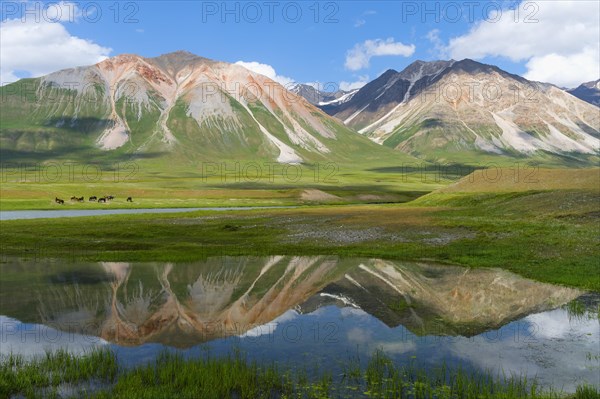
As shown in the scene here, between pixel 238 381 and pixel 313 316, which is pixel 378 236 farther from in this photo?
pixel 238 381

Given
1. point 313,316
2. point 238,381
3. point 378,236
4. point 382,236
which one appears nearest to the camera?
point 238,381

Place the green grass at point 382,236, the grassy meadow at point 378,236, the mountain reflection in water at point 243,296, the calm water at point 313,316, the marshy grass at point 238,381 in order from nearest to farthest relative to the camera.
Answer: the marshy grass at point 238,381
the calm water at point 313,316
the mountain reflection in water at point 243,296
the green grass at point 382,236
the grassy meadow at point 378,236

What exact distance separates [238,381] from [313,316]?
11.6 meters

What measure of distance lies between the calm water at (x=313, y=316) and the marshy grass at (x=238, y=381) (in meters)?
1.32

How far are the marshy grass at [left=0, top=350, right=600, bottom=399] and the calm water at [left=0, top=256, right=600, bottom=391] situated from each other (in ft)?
4.33

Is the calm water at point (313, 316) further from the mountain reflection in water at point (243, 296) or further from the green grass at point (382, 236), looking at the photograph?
the green grass at point (382, 236)

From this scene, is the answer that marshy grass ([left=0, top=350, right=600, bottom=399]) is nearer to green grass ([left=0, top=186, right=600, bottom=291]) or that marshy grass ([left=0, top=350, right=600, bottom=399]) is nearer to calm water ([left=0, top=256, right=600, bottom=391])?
calm water ([left=0, top=256, right=600, bottom=391])

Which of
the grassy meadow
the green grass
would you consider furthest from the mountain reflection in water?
the grassy meadow

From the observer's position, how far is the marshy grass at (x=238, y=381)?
671 inches

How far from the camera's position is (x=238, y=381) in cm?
1797

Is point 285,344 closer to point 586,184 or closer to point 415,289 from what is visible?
point 415,289

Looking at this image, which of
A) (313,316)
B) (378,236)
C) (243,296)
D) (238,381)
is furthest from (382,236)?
(238,381)

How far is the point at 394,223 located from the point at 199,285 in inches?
1626

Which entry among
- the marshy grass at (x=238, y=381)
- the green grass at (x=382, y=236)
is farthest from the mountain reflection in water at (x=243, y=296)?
the green grass at (x=382, y=236)
